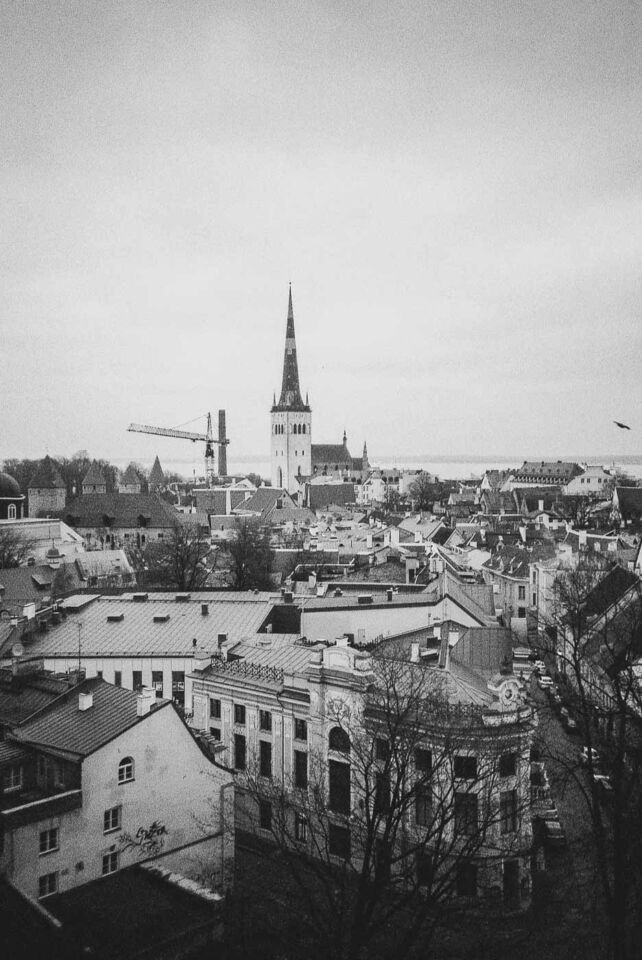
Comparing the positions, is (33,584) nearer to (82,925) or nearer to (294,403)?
(82,925)

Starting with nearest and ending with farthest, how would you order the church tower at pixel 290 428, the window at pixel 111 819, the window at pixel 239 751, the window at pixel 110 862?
the window at pixel 110 862, the window at pixel 111 819, the window at pixel 239 751, the church tower at pixel 290 428

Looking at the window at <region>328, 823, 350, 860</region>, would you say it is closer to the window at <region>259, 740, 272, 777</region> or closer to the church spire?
the window at <region>259, 740, 272, 777</region>

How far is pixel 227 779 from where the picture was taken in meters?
21.6

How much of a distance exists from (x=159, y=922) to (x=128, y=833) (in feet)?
9.98

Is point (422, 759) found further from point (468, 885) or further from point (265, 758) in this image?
point (265, 758)

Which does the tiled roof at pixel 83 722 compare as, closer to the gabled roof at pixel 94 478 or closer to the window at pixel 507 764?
the window at pixel 507 764

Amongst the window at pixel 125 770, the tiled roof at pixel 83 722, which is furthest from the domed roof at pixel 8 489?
the window at pixel 125 770

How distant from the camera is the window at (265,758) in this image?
24.9 meters

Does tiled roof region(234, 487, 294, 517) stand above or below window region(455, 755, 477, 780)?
above

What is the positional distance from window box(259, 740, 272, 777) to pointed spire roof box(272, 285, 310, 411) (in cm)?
16665

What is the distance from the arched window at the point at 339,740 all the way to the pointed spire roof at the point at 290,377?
169 metres

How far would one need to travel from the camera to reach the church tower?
190 meters

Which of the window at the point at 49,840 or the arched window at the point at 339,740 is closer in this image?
the window at the point at 49,840

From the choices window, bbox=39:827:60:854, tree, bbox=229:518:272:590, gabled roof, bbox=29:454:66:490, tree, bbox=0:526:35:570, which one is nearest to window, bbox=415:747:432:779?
window, bbox=39:827:60:854
